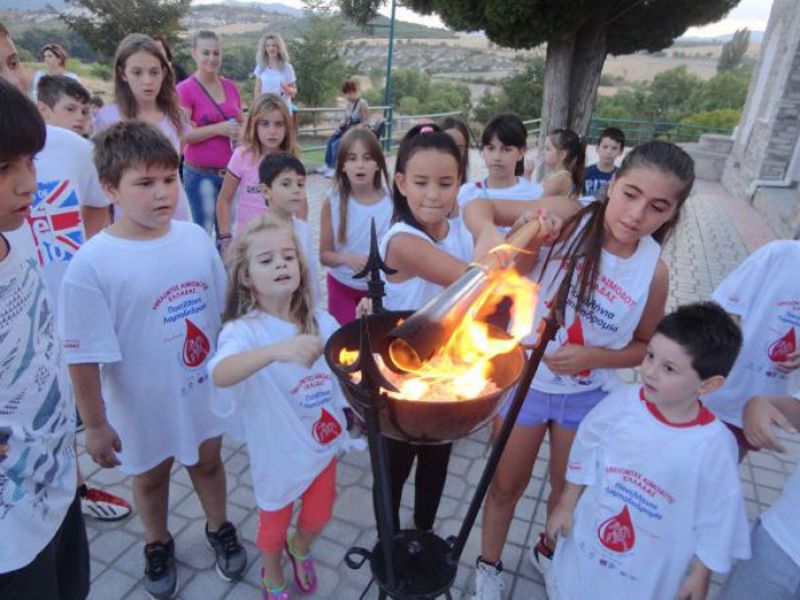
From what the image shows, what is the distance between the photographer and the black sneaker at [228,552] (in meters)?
2.36

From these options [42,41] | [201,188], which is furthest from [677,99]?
[42,41]

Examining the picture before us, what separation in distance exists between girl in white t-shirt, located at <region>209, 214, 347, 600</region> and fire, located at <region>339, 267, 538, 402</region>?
673 mm

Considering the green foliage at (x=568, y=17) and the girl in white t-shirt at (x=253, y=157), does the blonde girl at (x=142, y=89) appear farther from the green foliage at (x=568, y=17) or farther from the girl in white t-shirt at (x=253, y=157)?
the green foliage at (x=568, y=17)

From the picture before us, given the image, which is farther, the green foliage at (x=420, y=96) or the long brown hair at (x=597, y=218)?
the green foliage at (x=420, y=96)

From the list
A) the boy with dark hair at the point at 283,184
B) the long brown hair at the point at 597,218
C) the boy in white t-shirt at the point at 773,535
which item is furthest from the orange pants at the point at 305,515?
the boy with dark hair at the point at 283,184

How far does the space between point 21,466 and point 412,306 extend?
132cm

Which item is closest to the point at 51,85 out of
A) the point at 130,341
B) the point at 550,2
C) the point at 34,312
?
the point at 130,341

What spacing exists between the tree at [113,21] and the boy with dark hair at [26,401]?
79.4 ft

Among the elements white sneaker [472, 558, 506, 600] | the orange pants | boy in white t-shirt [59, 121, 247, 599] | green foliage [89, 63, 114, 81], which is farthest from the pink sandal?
green foliage [89, 63, 114, 81]

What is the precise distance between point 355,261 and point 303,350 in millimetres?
1727

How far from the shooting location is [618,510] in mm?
1789

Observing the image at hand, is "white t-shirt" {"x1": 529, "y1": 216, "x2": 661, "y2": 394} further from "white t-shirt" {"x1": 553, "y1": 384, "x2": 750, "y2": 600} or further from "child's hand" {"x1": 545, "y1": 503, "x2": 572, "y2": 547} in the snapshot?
"child's hand" {"x1": 545, "y1": 503, "x2": 572, "y2": 547}

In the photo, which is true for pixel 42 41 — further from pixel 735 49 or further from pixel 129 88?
pixel 735 49

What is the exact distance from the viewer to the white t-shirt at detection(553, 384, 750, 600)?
64.9 inches
